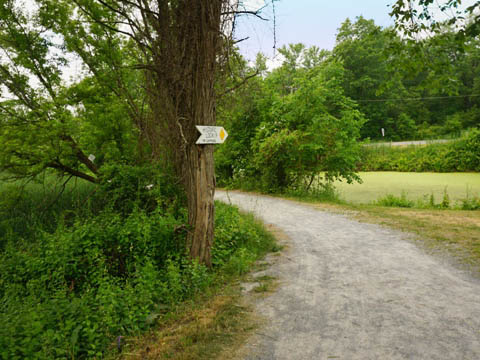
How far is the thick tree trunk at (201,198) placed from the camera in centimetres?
391

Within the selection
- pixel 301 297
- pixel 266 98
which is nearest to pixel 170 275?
pixel 301 297

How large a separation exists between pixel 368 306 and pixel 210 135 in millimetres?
2623

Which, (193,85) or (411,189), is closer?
(193,85)

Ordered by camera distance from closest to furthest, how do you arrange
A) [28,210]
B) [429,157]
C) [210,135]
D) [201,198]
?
1. [210,135]
2. [201,198]
3. [28,210]
4. [429,157]

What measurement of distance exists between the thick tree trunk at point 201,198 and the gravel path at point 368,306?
1.07m

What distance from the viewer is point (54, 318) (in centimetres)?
281

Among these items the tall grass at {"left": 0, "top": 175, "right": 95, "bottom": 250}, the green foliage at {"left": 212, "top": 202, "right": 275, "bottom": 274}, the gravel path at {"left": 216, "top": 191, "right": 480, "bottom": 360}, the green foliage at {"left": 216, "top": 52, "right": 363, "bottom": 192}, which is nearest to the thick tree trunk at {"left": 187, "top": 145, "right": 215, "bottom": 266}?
the green foliage at {"left": 212, "top": 202, "right": 275, "bottom": 274}

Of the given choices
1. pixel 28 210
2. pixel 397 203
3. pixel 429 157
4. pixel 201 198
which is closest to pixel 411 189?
pixel 397 203

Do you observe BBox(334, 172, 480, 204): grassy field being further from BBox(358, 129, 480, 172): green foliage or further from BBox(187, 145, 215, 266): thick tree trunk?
BBox(187, 145, 215, 266): thick tree trunk

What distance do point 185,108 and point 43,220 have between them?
6512mm

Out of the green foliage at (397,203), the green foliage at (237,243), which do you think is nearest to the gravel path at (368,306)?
the green foliage at (237,243)

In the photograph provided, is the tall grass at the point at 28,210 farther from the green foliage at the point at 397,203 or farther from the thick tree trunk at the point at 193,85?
the green foliage at the point at 397,203

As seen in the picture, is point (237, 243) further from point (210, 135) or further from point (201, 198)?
point (210, 135)

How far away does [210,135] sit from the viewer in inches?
151
